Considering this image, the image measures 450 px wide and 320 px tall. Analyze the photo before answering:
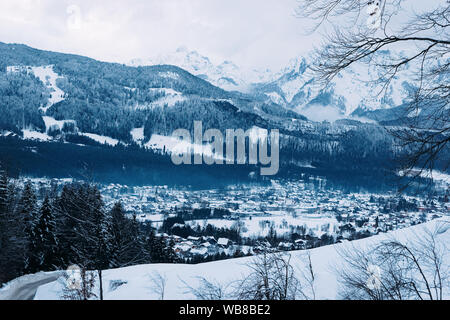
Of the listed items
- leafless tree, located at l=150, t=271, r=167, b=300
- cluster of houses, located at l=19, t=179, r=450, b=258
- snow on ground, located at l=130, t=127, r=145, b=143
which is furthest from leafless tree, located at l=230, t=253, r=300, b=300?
snow on ground, located at l=130, t=127, r=145, b=143

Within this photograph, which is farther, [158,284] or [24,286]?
[24,286]

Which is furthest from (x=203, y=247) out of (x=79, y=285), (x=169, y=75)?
(x=169, y=75)

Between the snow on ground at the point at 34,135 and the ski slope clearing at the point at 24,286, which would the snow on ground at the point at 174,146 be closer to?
the snow on ground at the point at 34,135

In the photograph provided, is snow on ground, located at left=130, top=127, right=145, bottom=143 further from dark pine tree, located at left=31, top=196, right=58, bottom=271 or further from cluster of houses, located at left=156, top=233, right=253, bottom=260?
dark pine tree, located at left=31, top=196, right=58, bottom=271

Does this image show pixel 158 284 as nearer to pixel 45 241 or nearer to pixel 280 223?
pixel 45 241

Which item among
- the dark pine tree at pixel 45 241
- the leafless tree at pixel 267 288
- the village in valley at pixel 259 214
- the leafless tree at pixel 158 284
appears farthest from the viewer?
the village in valley at pixel 259 214

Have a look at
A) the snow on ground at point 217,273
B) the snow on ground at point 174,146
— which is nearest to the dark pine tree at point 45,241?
the snow on ground at point 217,273
